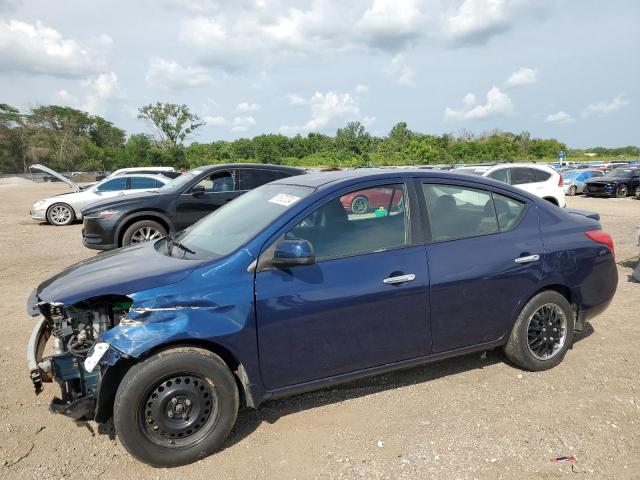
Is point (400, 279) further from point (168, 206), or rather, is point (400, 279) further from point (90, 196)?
point (90, 196)

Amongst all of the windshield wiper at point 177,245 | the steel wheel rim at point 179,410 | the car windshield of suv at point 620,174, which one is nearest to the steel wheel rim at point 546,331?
the steel wheel rim at point 179,410

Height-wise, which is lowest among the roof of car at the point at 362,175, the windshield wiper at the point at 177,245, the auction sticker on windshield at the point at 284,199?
the windshield wiper at the point at 177,245

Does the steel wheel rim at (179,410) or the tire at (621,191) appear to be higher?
the steel wheel rim at (179,410)

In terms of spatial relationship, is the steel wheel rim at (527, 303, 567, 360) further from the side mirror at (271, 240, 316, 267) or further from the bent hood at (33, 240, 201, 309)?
the bent hood at (33, 240, 201, 309)

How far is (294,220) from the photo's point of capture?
325 cm

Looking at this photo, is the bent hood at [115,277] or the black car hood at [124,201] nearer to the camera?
the bent hood at [115,277]

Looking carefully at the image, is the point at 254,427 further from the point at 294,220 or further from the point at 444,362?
the point at 444,362

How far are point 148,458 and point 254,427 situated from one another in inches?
29.6

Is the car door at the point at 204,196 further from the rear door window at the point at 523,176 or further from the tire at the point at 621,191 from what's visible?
the tire at the point at 621,191

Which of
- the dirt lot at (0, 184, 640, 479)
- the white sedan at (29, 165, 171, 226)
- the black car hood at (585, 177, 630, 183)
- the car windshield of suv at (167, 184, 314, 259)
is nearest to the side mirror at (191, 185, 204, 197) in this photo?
the dirt lot at (0, 184, 640, 479)

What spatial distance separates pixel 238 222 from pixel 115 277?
0.96 meters

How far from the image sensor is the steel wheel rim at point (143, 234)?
27.9 feet

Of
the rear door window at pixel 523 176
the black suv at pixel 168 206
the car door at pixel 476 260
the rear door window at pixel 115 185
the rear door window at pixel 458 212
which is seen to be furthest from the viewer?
the rear door window at pixel 115 185

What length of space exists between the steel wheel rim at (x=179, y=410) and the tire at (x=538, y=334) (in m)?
2.40
